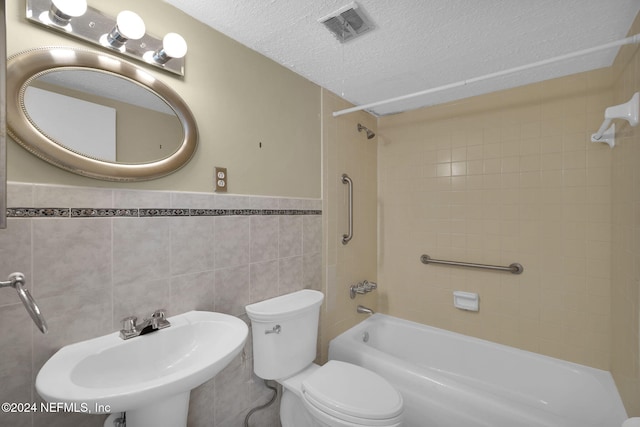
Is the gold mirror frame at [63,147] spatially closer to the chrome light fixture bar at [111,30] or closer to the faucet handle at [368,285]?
the chrome light fixture bar at [111,30]

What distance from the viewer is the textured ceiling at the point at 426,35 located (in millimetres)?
1247

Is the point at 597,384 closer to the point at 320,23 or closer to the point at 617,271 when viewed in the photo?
the point at 617,271

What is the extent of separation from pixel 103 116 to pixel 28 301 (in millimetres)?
680

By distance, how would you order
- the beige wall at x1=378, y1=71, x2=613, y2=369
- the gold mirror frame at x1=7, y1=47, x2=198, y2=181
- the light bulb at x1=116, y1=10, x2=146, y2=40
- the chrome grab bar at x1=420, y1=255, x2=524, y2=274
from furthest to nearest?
the chrome grab bar at x1=420, y1=255, x2=524, y2=274 < the beige wall at x1=378, y1=71, x2=613, y2=369 < the light bulb at x1=116, y1=10, x2=146, y2=40 < the gold mirror frame at x1=7, y1=47, x2=198, y2=181

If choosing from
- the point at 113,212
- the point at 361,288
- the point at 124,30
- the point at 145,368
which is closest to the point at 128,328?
the point at 145,368

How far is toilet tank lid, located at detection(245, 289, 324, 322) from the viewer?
141cm

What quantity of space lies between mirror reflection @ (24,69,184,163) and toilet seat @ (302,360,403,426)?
1.28m

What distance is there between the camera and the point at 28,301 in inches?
28.7

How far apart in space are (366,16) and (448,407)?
6.34ft

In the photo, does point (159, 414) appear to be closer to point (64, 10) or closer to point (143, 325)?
point (143, 325)

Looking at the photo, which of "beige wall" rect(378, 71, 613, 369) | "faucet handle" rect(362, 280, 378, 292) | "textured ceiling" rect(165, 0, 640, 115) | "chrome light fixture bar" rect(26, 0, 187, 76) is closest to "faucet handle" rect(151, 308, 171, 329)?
"chrome light fixture bar" rect(26, 0, 187, 76)

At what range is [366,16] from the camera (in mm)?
1305

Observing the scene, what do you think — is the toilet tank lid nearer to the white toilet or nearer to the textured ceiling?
the white toilet

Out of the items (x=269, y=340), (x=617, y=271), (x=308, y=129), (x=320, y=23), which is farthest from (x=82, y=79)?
(x=617, y=271)
